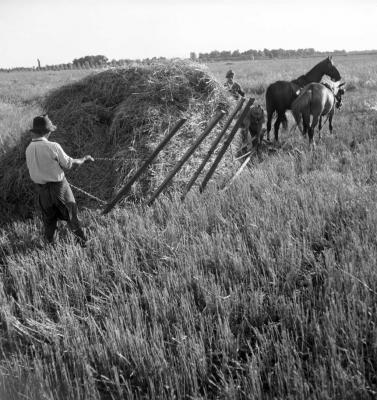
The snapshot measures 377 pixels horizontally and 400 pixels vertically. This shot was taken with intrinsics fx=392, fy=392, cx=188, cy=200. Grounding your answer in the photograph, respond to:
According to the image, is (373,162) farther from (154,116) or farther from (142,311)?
(142,311)

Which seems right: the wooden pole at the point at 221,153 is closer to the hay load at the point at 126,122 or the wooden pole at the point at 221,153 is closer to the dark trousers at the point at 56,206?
the hay load at the point at 126,122

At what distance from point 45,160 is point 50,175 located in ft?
0.59

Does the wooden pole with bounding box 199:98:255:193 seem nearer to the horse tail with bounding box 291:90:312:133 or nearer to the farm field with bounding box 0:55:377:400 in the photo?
the farm field with bounding box 0:55:377:400

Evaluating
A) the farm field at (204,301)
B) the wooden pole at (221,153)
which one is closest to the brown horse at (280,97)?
the wooden pole at (221,153)

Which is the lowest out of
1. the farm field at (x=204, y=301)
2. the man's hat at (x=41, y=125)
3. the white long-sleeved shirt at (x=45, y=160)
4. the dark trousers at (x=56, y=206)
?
the farm field at (x=204, y=301)

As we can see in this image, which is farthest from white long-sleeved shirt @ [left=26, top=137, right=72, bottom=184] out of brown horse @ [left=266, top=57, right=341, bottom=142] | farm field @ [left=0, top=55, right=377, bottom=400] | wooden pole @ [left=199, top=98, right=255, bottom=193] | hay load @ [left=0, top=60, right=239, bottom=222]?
brown horse @ [left=266, top=57, right=341, bottom=142]

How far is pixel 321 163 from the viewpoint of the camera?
6480 mm

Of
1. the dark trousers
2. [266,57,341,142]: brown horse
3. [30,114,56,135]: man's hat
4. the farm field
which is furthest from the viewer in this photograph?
[266,57,341,142]: brown horse

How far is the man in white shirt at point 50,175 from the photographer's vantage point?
4031 millimetres

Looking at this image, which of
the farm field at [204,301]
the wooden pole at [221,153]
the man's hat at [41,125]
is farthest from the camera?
the wooden pole at [221,153]

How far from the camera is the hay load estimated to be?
5980 millimetres

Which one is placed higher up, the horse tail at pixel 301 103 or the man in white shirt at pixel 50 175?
the horse tail at pixel 301 103

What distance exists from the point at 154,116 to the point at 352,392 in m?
5.00

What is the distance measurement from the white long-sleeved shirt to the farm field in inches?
31.4
